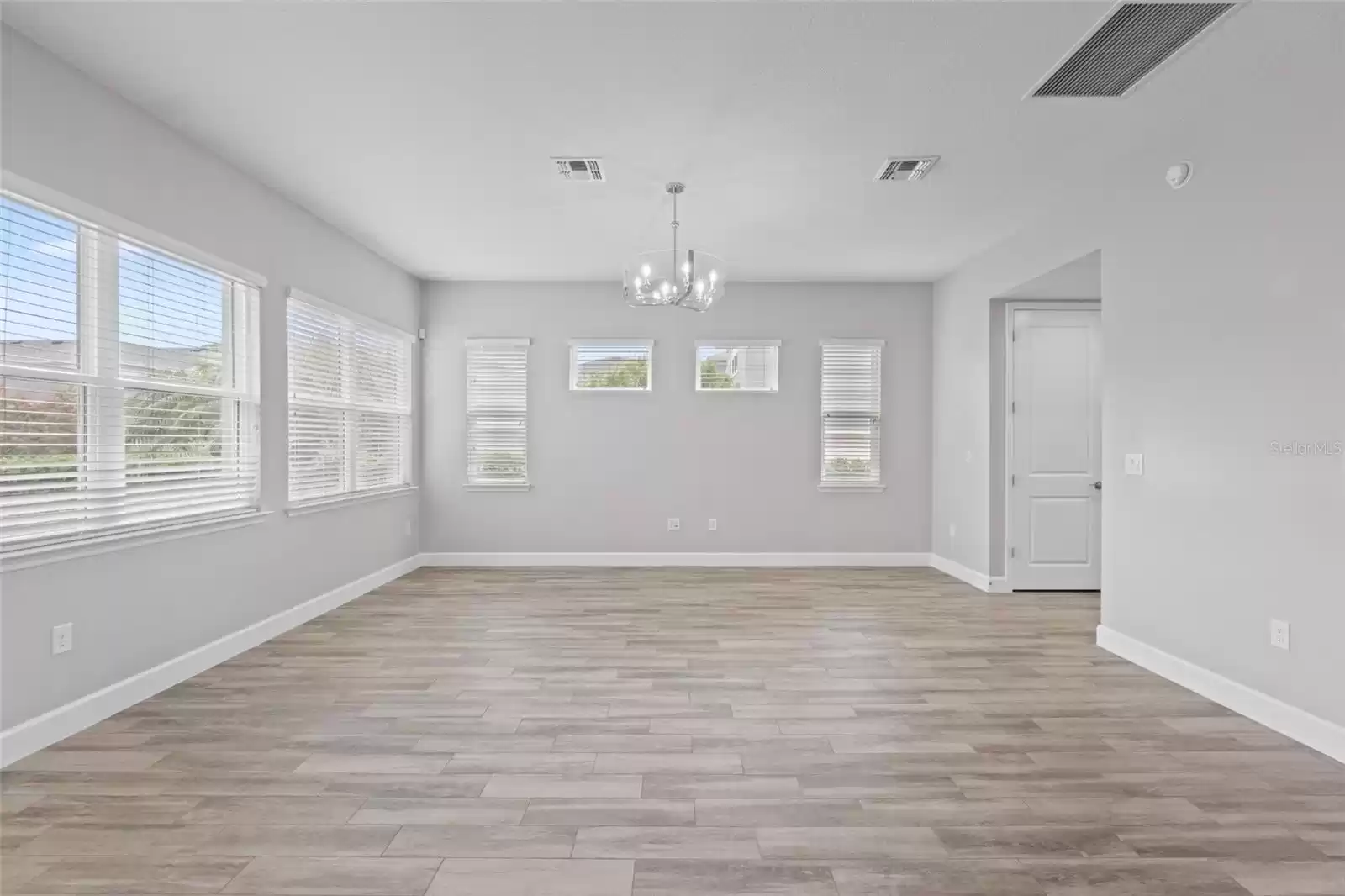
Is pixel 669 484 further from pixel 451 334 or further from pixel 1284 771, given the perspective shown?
pixel 1284 771

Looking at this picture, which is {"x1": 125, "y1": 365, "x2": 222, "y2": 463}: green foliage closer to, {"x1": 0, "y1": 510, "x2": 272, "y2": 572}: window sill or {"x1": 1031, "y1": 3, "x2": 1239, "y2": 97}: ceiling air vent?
{"x1": 0, "y1": 510, "x2": 272, "y2": 572}: window sill

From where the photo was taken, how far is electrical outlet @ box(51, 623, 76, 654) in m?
2.76

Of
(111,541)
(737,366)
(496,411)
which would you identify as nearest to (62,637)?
(111,541)

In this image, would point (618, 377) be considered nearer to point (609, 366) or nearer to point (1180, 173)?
point (609, 366)

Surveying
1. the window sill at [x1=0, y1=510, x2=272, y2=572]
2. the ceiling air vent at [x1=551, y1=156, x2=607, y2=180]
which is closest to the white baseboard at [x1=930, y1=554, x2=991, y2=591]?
the ceiling air vent at [x1=551, y1=156, x2=607, y2=180]

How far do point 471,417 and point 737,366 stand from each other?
2786mm

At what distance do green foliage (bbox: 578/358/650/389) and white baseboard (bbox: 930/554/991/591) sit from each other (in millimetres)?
3427

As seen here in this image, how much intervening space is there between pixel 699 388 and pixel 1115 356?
3660mm

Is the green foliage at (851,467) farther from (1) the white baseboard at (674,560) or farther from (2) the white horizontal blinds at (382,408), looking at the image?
(2) the white horizontal blinds at (382,408)

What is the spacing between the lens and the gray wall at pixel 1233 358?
8.89 feet

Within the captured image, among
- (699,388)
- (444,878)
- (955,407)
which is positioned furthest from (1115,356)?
(444,878)

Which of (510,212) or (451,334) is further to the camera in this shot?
(451,334)

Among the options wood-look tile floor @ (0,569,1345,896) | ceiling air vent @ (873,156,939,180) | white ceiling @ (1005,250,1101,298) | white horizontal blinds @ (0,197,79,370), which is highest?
ceiling air vent @ (873,156,939,180)

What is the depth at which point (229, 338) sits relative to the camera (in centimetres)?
394
